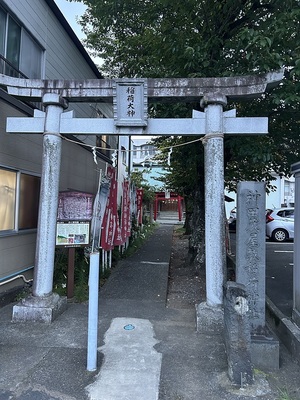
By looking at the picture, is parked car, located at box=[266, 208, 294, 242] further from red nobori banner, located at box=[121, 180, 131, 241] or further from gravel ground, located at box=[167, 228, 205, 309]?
red nobori banner, located at box=[121, 180, 131, 241]

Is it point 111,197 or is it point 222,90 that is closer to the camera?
point 222,90

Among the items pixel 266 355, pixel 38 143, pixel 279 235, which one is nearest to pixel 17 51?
pixel 38 143

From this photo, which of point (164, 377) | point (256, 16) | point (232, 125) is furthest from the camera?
point (256, 16)

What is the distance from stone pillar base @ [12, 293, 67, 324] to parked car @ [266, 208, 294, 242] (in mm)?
13019

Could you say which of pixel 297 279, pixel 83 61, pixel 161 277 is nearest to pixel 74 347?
pixel 297 279

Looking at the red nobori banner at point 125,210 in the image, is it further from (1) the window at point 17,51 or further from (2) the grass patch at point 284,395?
(2) the grass patch at point 284,395

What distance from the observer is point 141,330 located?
474 centimetres

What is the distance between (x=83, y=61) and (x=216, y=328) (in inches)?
367

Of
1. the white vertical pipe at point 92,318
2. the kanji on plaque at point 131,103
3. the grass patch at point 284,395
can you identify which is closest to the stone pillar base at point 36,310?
the white vertical pipe at point 92,318

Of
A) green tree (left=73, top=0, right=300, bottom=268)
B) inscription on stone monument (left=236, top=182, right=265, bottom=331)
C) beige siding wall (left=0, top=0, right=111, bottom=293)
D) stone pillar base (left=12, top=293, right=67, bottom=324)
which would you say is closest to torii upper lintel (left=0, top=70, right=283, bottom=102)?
green tree (left=73, top=0, right=300, bottom=268)

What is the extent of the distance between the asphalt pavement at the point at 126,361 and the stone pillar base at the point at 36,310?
10cm

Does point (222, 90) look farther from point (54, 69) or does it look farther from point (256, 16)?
point (54, 69)

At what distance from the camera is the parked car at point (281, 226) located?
50.6 ft

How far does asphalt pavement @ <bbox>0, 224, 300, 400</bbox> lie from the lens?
10.6 ft
